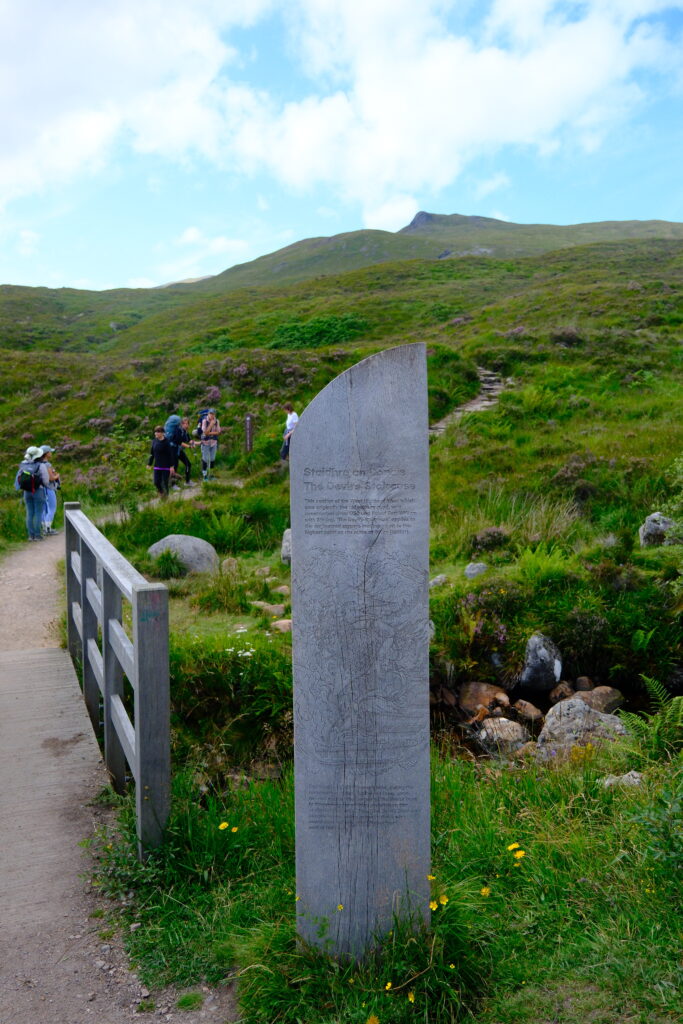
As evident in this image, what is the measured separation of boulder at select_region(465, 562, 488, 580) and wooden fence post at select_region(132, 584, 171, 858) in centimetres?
564

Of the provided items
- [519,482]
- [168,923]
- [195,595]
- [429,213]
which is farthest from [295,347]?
[429,213]

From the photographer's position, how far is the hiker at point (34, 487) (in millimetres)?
13031

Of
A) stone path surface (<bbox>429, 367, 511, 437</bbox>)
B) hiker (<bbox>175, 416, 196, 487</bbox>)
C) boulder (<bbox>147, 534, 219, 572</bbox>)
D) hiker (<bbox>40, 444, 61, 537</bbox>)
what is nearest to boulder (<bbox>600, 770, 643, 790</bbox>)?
boulder (<bbox>147, 534, 219, 572</bbox>)

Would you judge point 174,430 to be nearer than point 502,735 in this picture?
No

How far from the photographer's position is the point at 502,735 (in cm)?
692

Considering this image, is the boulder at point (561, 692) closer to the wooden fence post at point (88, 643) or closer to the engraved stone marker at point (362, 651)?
the wooden fence post at point (88, 643)

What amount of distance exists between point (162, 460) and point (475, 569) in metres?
7.98

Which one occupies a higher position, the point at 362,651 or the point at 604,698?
the point at 362,651

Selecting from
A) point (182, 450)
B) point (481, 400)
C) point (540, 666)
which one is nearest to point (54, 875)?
point (540, 666)

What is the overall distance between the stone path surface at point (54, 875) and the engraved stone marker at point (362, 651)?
2.24 ft

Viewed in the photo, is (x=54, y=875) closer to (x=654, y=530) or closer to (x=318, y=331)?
(x=654, y=530)

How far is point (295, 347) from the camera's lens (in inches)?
1273

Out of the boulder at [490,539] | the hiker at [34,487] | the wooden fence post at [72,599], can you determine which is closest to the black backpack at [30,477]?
the hiker at [34,487]

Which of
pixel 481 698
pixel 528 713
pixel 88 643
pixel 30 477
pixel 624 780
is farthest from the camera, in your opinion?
pixel 30 477
